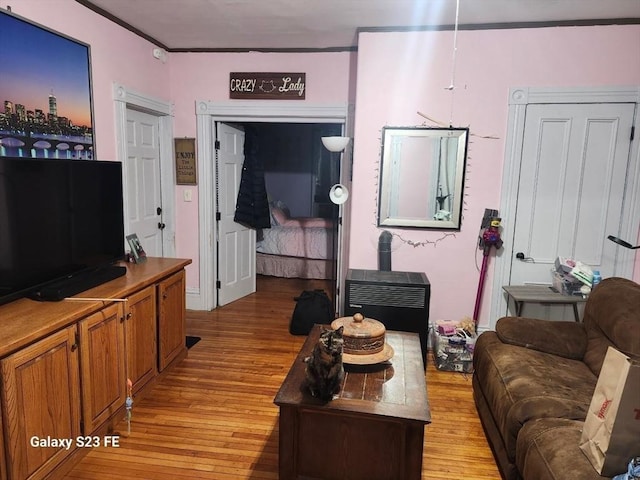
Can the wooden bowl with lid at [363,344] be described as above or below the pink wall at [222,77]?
below

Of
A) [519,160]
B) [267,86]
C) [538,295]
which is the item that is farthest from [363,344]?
[267,86]

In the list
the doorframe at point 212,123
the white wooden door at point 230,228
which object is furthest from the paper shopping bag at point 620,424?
the white wooden door at point 230,228

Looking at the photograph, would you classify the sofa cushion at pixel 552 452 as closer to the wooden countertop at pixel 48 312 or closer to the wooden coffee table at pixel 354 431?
the wooden coffee table at pixel 354 431

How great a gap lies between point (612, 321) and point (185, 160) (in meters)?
3.61

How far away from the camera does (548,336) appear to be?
253 centimetres

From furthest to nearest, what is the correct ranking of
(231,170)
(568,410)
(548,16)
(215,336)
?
(231,170) < (215,336) < (548,16) < (568,410)

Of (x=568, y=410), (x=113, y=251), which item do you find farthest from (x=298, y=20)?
(x=568, y=410)

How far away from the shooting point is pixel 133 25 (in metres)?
3.40

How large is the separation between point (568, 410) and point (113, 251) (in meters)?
2.60

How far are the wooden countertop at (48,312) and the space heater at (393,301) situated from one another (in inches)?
53.8

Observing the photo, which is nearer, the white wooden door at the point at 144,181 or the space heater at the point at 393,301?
the space heater at the point at 393,301

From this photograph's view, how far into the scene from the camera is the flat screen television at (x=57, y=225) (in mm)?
1934

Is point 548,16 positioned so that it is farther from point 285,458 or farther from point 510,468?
point 285,458

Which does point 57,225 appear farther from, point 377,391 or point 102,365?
point 377,391
